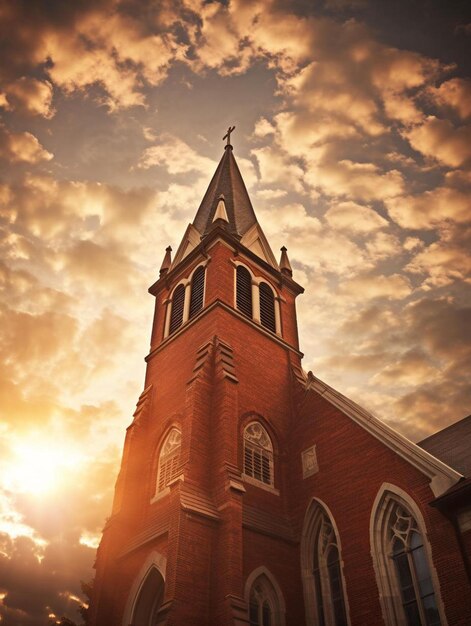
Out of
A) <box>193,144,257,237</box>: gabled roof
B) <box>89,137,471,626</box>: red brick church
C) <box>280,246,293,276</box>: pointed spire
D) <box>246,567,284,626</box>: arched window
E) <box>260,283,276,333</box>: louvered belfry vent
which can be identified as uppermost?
<box>193,144,257,237</box>: gabled roof

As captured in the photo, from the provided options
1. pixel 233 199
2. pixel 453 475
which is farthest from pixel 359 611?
pixel 233 199

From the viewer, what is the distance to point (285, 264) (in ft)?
93.5

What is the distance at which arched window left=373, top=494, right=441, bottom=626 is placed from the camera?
12.9 meters

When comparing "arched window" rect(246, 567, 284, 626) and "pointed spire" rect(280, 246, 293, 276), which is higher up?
"pointed spire" rect(280, 246, 293, 276)

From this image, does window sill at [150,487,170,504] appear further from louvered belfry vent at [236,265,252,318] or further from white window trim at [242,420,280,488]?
louvered belfry vent at [236,265,252,318]

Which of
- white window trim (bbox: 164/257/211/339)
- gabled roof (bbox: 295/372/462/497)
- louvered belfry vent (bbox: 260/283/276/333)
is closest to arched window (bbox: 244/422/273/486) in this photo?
gabled roof (bbox: 295/372/462/497)

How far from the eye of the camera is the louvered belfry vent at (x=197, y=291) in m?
23.2

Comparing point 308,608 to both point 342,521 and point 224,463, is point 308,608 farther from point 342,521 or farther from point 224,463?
point 224,463

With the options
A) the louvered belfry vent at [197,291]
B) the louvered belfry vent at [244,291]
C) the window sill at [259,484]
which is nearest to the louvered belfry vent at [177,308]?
the louvered belfry vent at [197,291]

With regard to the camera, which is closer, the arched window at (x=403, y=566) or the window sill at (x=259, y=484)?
the arched window at (x=403, y=566)

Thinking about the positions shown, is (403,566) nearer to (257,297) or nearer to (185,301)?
(257,297)

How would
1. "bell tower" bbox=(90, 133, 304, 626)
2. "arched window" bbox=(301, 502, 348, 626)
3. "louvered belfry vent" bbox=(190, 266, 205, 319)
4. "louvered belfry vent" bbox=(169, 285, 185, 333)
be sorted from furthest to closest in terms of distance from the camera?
"louvered belfry vent" bbox=(169, 285, 185, 333)
"louvered belfry vent" bbox=(190, 266, 205, 319)
"arched window" bbox=(301, 502, 348, 626)
"bell tower" bbox=(90, 133, 304, 626)

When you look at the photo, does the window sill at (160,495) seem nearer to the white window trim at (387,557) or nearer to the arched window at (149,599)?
the arched window at (149,599)

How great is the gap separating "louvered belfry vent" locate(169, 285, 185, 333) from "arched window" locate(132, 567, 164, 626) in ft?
35.3
